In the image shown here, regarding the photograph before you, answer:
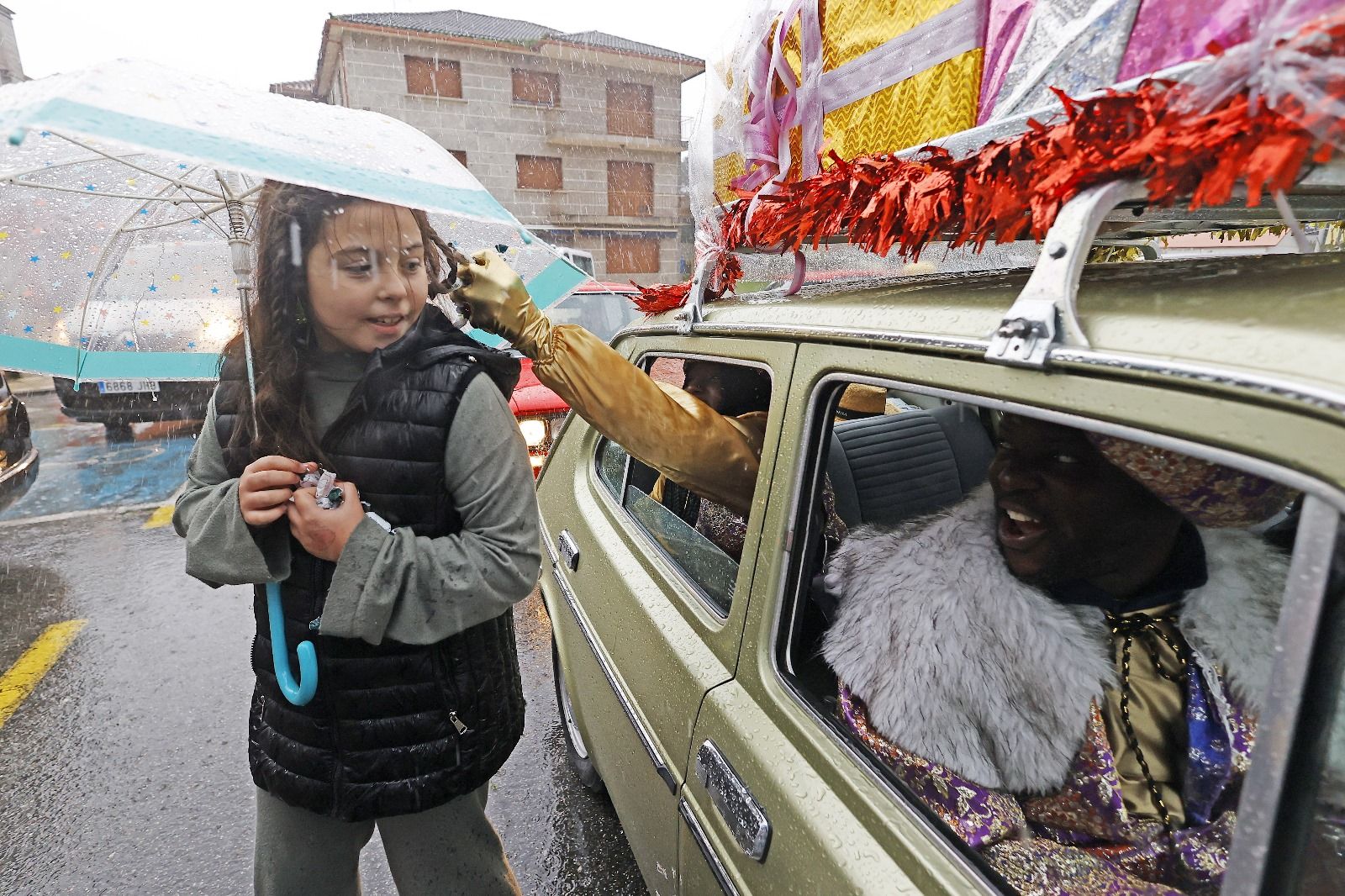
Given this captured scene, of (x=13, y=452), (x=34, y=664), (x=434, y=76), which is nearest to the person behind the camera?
(x=34, y=664)

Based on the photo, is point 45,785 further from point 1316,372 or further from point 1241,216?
point 1241,216

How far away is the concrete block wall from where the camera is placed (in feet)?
71.0

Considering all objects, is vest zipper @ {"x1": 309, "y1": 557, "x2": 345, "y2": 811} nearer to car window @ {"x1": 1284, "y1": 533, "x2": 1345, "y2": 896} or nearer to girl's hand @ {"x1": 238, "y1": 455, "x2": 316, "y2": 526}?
girl's hand @ {"x1": 238, "y1": 455, "x2": 316, "y2": 526}

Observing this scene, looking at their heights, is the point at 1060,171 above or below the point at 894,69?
below

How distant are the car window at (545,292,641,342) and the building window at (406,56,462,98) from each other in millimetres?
20429

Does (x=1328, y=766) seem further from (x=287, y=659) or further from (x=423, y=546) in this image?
(x=287, y=659)

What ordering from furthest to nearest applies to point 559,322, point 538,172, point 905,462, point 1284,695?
point 538,172 < point 559,322 < point 905,462 < point 1284,695

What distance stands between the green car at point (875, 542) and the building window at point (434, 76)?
24.3 meters

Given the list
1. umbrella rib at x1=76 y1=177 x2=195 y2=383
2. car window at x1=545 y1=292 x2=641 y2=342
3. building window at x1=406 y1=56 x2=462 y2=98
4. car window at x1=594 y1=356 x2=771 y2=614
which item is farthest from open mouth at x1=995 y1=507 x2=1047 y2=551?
building window at x1=406 y1=56 x2=462 y2=98

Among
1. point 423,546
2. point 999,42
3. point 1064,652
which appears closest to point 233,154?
point 423,546

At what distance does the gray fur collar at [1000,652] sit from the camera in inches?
43.2

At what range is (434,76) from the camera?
2241cm

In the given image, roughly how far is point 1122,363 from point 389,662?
1.24 meters

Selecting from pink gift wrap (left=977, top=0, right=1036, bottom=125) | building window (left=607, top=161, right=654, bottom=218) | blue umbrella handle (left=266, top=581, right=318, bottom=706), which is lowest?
blue umbrella handle (left=266, top=581, right=318, bottom=706)
